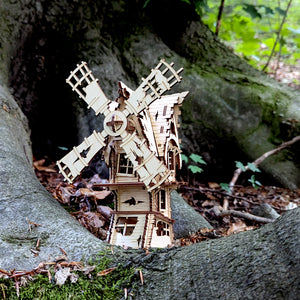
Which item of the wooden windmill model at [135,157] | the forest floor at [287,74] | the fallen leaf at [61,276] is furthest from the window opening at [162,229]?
the forest floor at [287,74]

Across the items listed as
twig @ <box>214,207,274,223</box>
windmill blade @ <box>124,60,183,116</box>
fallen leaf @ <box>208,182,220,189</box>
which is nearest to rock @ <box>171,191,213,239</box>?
twig @ <box>214,207,274,223</box>

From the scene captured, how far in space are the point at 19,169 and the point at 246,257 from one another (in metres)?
2.07

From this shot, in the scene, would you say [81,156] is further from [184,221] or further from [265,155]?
[265,155]

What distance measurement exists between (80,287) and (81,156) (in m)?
1.09

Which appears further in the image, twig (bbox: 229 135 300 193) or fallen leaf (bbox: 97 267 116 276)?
twig (bbox: 229 135 300 193)

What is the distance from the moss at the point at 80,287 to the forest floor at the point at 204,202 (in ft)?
3.02

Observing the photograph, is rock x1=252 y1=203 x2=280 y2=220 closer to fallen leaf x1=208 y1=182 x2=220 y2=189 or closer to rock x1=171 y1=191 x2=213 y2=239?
rock x1=171 y1=191 x2=213 y2=239

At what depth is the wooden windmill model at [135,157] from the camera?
253 centimetres

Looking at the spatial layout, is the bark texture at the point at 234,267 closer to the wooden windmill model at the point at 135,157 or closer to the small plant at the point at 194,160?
the wooden windmill model at the point at 135,157

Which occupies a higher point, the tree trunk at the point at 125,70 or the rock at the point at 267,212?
the tree trunk at the point at 125,70

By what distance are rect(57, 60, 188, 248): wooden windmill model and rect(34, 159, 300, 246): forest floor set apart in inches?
9.1

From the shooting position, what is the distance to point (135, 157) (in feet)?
8.27

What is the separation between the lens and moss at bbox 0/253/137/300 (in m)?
1.86

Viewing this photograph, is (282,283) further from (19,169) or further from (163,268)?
(19,169)
